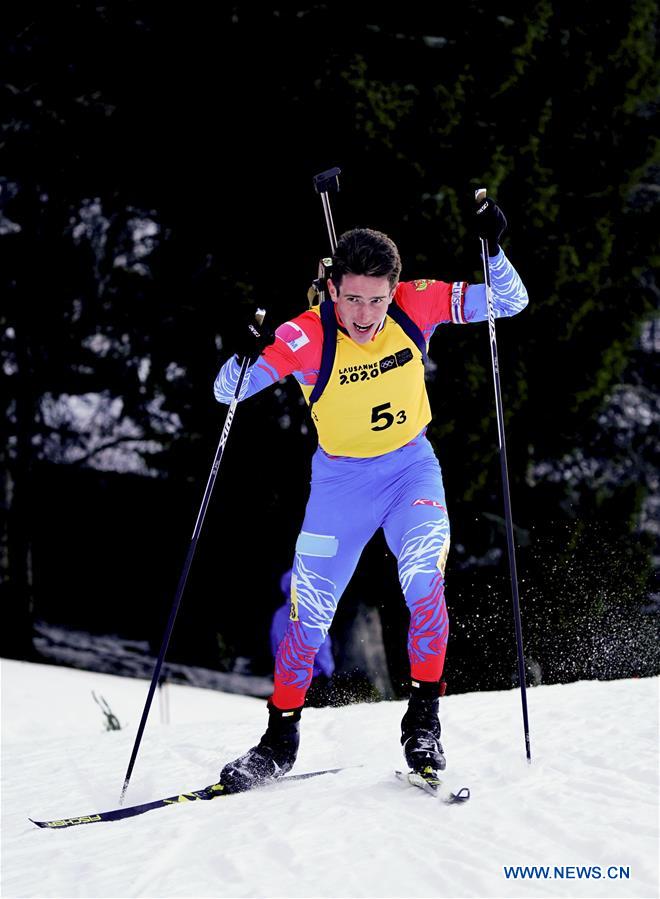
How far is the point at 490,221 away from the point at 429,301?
414mm

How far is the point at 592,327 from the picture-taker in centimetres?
1157

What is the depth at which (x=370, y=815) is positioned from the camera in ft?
10.9

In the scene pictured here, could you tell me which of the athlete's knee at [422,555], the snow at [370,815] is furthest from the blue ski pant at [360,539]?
the snow at [370,815]

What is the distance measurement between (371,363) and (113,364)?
838 cm

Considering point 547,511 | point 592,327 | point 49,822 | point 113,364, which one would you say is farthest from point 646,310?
point 49,822

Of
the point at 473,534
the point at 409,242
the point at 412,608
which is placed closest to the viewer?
the point at 412,608

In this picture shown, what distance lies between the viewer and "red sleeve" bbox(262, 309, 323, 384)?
405cm

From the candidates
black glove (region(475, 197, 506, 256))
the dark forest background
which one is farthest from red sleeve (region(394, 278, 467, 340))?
the dark forest background

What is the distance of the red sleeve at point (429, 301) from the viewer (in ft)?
13.6

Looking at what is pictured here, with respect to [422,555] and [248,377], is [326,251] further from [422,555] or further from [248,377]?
[422,555]

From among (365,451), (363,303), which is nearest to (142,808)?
(365,451)

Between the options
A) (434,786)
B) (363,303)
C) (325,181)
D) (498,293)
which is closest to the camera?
(434,786)

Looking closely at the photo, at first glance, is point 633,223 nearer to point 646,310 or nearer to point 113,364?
point 646,310

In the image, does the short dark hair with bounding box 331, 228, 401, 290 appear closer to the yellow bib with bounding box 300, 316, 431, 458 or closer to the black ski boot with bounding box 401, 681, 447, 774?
the yellow bib with bounding box 300, 316, 431, 458
